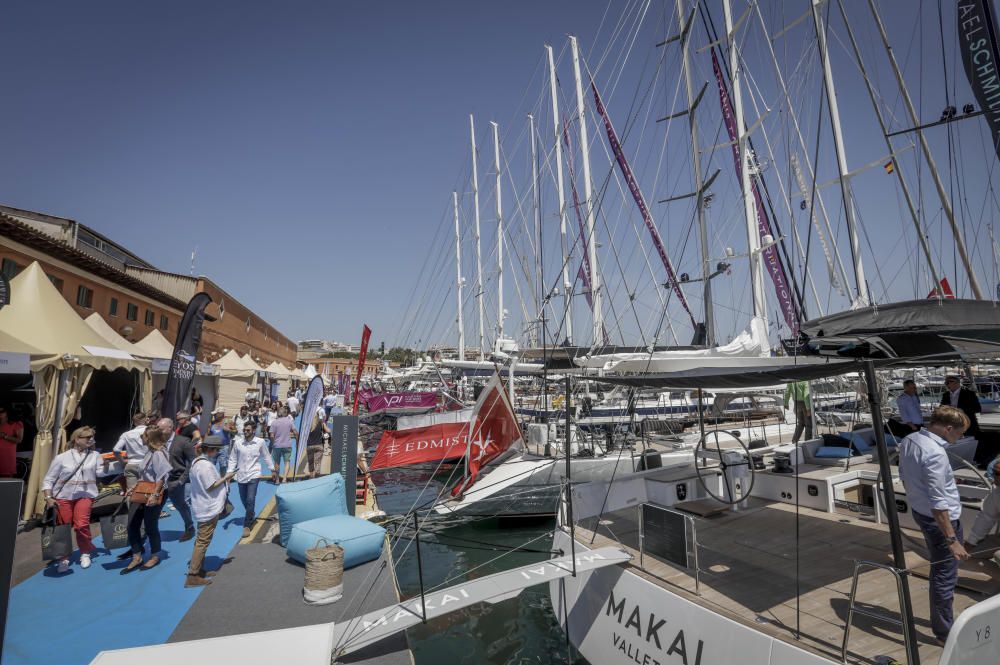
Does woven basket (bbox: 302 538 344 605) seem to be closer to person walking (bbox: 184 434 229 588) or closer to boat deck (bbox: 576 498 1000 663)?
person walking (bbox: 184 434 229 588)

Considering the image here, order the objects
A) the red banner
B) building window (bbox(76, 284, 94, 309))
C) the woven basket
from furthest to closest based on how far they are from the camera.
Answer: building window (bbox(76, 284, 94, 309))
the red banner
the woven basket

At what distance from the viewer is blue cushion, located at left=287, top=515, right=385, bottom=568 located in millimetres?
6867

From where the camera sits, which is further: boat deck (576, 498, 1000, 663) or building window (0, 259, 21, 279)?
building window (0, 259, 21, 279)

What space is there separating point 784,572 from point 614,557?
1.65 metres

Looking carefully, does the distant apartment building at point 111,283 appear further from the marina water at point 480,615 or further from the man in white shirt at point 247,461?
the marina water at point 480,615

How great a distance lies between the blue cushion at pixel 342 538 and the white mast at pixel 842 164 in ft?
33.0

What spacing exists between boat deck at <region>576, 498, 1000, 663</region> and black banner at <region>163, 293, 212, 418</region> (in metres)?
9.68

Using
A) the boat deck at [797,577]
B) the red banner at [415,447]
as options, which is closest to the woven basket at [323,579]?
the boat deck at [797,577]

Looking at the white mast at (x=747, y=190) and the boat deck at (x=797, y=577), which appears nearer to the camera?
the boat deck at (x=797, y=577)

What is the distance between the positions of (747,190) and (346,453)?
36.5ft

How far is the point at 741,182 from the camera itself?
1262 centimetres

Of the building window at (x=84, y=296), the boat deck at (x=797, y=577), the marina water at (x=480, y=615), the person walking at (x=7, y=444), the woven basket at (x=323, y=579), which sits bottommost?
the marina water at (x=480, y=615)

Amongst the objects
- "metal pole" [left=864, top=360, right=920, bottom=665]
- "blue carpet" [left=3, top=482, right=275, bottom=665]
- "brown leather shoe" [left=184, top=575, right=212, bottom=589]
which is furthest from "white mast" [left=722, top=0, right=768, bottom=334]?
"blue carpet" [left=3, top=482, right=275, bottom=665]

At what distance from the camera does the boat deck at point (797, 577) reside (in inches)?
149
